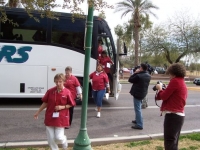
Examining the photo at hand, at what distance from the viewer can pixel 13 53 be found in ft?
30.9

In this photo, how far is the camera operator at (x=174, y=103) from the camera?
13.4 feet

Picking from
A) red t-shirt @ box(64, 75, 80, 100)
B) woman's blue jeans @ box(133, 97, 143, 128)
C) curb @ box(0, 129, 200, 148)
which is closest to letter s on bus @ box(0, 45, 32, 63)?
red t-shirt @ box(64, 75, 80, 100)

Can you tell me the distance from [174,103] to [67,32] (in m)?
6.55

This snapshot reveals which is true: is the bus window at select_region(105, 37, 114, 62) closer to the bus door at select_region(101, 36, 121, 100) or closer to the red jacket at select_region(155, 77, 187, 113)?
the bus door at select_region(101, 36, 121, 100)

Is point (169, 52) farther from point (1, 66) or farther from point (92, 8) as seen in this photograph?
point (92, 8)

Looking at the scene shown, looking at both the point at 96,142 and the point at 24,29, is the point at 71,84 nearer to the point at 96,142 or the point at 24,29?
the point at 96,142

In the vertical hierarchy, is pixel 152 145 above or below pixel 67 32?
below

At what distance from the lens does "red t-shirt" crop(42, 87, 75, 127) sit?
174 inches

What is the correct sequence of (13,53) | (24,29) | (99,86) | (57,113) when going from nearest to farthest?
(57,113), (99,86), (13,53), (24,29)

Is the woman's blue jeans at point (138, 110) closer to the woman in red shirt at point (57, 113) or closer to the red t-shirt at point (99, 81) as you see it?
the red t-shirt at point (99, 81)

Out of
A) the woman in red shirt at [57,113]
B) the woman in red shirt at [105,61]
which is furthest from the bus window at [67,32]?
the woman in red shirt at [57,113]

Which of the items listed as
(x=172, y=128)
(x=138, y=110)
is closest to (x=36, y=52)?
(x=138, y=110)

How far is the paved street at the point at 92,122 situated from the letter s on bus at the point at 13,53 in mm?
1722

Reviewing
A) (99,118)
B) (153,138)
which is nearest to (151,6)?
(99,118)
